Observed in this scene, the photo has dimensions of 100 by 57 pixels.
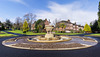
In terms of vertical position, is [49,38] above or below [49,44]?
above

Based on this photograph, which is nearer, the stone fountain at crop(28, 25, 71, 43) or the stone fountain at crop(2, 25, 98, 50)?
the stone fountain at crop(2, 25, 98, 50)

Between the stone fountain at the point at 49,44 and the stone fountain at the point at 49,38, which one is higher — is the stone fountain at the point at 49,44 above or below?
below

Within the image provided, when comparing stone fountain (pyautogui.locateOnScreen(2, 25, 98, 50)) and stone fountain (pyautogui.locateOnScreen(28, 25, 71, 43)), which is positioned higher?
stone fountain (pyautogui.locateOnScreen(28, 25, 71, 43))

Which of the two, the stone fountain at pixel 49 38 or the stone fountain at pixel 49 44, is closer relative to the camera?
the stone fountain at pixel 49 44

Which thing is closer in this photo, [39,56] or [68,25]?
[39,56]

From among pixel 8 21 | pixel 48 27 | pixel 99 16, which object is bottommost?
pixel 48 27

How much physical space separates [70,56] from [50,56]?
214 cm

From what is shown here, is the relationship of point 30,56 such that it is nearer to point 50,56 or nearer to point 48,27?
point 50,56

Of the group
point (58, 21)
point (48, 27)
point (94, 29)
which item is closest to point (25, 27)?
point (48, 27)

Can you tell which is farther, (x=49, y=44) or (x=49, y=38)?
(x=49, y=38)

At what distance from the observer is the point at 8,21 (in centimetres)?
10262

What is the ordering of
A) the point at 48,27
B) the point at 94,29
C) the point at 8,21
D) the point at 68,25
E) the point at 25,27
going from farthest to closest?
the point at 8,21, the point at 68,25, the point at 94,29, the point at 25,27, the point at 48,27

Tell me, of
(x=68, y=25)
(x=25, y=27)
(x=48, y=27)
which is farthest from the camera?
(x=68, y=25)

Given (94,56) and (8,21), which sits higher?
(8,21)
